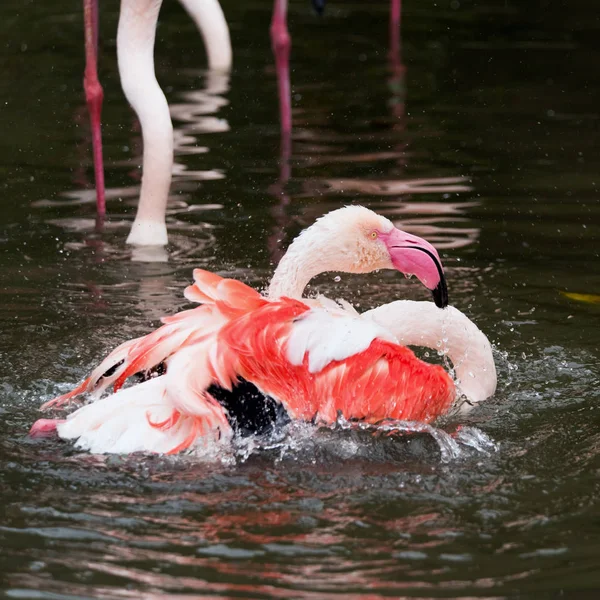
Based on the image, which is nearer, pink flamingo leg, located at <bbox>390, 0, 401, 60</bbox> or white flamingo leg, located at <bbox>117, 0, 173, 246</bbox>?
white flamingo leg, located at <bbox>117, 0, 173, 246</bbox>

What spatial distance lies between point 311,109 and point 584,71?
2.02 metres

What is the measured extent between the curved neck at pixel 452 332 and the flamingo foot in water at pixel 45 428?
1.09m

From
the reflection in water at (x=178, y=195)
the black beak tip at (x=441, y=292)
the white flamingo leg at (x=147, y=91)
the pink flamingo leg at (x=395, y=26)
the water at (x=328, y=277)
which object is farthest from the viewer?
the pink flamingo leg at (x=395, y=26)

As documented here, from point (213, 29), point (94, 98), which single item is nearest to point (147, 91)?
point (94, 98)

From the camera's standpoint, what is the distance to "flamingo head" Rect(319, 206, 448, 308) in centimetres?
439

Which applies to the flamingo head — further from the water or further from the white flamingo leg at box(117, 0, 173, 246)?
the white flamingo leg at box(117, 0, 173, 246)

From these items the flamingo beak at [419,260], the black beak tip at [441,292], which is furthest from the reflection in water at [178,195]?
the black beak tip at [441,292]

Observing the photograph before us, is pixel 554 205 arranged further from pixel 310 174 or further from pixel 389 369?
pixel 389 369

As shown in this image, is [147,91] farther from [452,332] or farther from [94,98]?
[452,332]

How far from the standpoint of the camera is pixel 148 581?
3199 millimetres

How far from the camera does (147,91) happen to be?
19.8ft

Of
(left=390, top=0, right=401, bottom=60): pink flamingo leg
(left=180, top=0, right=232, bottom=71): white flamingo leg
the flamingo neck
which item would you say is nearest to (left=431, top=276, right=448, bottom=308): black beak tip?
the flamingo neck

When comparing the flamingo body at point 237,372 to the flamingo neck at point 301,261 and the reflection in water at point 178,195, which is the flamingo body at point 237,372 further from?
the reflection in water at point 178,195

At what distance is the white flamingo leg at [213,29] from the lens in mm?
9125
